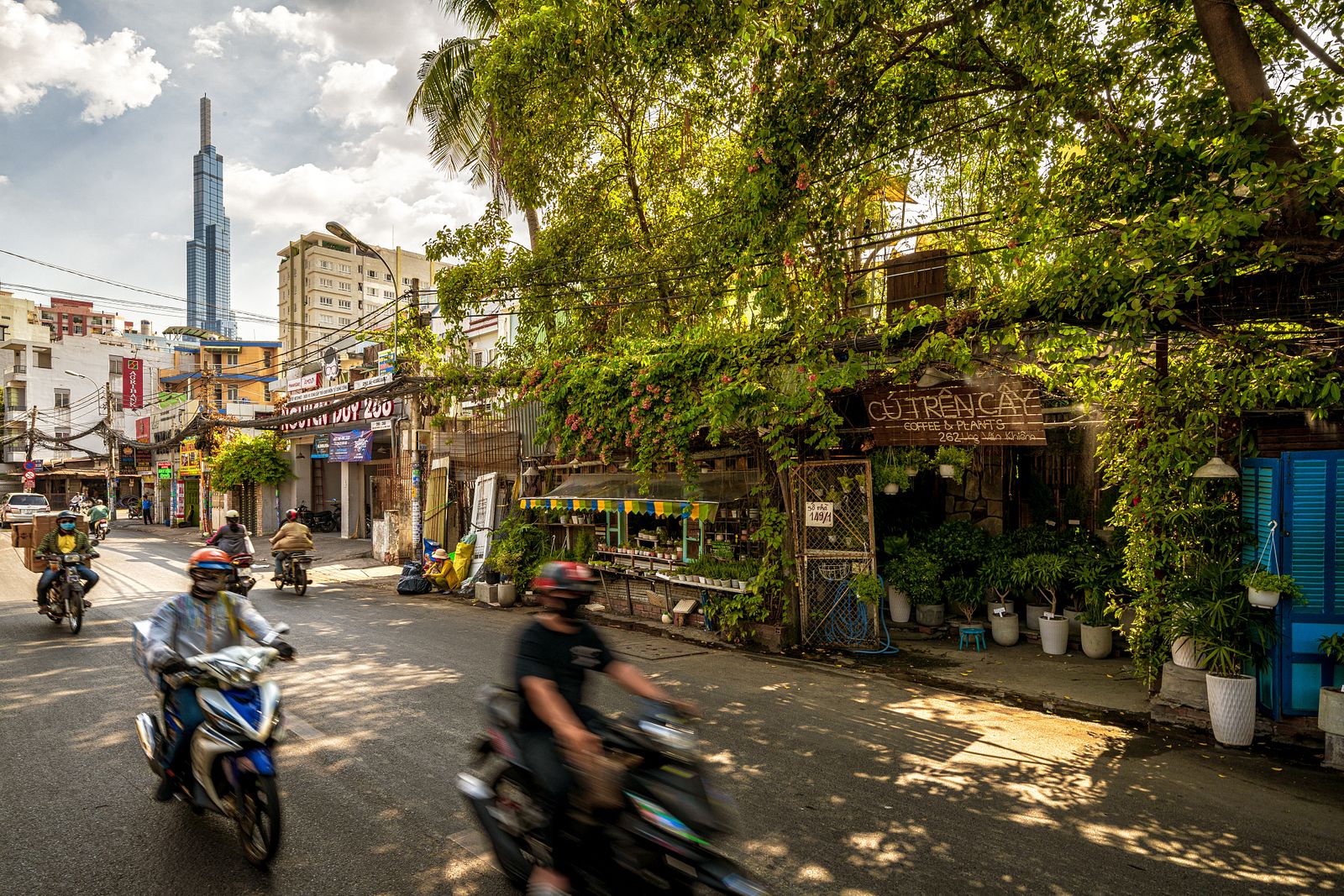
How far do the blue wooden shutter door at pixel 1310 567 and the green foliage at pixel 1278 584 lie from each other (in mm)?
189

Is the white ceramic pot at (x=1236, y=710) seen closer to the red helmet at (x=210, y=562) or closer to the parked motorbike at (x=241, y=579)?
the red helmet at (x=210, y=562)

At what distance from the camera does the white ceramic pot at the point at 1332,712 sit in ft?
19.5

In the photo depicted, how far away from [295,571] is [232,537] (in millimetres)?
2292

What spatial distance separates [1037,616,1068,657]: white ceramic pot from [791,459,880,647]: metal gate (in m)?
2.15

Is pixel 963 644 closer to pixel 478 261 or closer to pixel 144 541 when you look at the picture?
pixel 478 261

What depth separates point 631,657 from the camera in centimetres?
972

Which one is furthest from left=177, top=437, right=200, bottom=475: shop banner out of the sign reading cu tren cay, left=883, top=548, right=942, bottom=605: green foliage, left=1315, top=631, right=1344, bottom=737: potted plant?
left=1315, top=631, right=1344, bottom=737: potted plant

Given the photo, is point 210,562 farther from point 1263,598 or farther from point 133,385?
point 133,385

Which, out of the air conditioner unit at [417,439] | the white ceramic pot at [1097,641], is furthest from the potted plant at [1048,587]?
the air conditioner unit at [417,439]

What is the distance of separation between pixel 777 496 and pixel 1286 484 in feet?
18.8

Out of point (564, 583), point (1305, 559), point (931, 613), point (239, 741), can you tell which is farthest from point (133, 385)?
point (1305, 559)

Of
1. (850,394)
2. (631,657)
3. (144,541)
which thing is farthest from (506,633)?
(144,541)

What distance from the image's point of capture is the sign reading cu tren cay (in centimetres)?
846

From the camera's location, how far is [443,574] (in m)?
16.0
